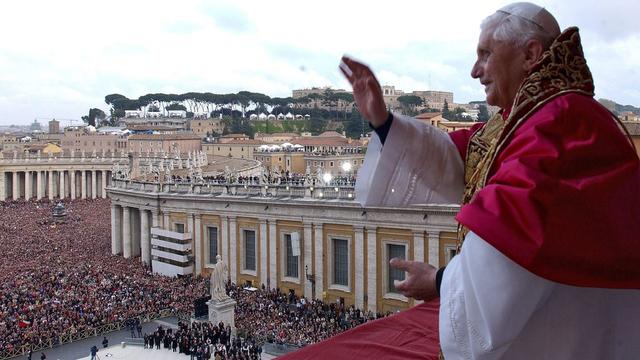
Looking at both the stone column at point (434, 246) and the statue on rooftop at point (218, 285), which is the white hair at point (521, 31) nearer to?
the statue on rooftop at point (218, 285)

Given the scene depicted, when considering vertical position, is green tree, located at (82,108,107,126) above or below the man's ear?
above

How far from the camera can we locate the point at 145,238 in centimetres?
3838

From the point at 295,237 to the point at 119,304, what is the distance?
26.9 feet

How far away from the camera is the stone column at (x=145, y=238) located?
1510 inches

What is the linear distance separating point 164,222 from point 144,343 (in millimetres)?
14707

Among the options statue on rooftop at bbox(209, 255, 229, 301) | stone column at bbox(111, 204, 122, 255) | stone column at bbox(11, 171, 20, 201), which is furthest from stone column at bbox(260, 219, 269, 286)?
stone column at bbox(11, 171, 20, 201)

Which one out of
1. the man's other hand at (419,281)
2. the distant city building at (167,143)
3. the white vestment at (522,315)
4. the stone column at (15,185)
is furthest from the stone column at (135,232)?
the distant city building at (167,143)

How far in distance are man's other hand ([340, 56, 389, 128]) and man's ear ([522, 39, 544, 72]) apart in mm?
671

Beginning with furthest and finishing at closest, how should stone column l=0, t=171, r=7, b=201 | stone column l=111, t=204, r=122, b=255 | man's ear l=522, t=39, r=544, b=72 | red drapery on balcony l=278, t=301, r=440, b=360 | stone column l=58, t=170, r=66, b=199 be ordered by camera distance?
stone column l=58, t=170, r=66, b=199 < stone column l=0, t=171, r=7, b=201 < stone column l=111, t=204, r=122, b=255 < red drapery on balcony l=278, t=301, r=440, b=360 < man's ear l=522, t=39, r=544, b=72

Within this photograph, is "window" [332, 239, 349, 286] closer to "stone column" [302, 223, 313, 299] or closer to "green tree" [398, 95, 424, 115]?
"stone column" [302, 223, 313, 299]

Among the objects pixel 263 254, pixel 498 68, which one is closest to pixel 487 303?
pixel 498 68

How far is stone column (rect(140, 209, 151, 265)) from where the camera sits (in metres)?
38.3

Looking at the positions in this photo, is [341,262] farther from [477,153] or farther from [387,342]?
[477,153]

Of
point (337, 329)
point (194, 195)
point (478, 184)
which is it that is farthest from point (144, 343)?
point (478, 184)
